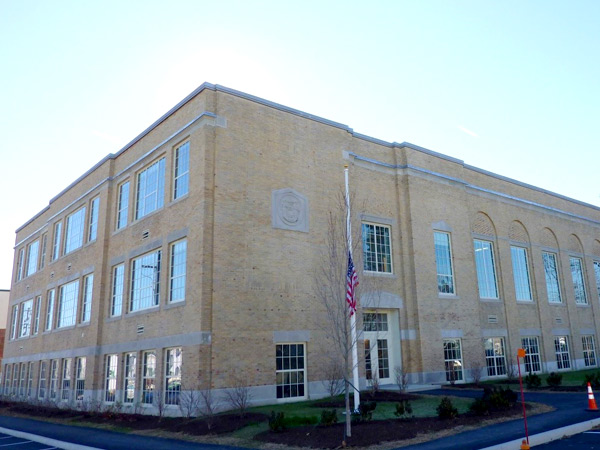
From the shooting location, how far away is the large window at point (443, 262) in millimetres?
26766

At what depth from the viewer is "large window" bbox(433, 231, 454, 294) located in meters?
26.8

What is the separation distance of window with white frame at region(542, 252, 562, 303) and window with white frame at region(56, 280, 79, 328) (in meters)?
28.6

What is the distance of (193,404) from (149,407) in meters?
3.81

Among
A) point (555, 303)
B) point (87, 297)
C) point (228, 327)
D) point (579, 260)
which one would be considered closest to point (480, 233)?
point (555, 303)

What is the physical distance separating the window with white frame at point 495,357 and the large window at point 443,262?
437 cm

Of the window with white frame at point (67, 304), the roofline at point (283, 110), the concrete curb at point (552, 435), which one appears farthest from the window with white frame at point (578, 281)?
the window with white frame at point (67, 304)

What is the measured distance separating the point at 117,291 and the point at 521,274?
23.5 metres

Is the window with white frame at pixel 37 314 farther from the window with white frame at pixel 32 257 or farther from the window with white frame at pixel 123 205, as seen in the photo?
the window with white frame at pixel 123 205

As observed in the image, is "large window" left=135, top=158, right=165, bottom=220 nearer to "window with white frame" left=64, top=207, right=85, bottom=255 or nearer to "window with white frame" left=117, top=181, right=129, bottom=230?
"window with white frame" left=117, top=181, right=129, bottom=230

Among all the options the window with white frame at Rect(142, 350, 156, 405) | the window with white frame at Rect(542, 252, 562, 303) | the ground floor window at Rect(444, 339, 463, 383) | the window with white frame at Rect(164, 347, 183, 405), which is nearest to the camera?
the window with white frame at Rect(164, 347, 183, 405)

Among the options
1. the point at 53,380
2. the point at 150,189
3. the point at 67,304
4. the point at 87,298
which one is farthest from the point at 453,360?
the point at 53,380

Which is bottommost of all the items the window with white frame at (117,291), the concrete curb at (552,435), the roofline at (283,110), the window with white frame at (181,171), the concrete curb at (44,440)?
the concrete curb at (44,440)

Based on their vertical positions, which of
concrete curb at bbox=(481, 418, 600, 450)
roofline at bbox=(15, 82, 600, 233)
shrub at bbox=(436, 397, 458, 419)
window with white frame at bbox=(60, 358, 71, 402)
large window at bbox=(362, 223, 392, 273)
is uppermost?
roofline at bbox=(15, 82, 600, 233)

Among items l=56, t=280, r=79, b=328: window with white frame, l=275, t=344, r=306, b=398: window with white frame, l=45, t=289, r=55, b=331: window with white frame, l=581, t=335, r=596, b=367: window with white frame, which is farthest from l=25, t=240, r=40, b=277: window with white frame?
l=581, t=335, r=596, b=367: window with white frame
